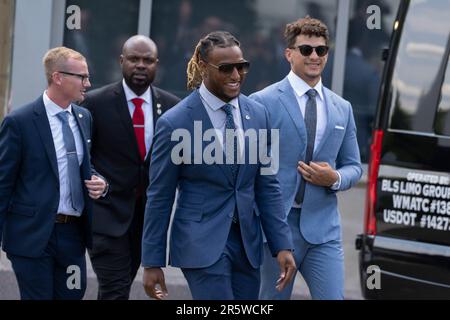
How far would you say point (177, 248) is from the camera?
5723 mm

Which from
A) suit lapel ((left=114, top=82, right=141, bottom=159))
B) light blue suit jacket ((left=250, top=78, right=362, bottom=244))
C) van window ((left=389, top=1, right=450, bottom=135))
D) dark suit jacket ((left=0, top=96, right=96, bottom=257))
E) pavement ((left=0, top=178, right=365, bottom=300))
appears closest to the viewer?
dark suit jacket ((left=0, top=96, right=96, bottom=257))

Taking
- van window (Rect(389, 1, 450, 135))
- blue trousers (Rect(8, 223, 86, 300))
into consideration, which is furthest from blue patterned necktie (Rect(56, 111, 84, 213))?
van window (Rect(389, 1, 450, 135))

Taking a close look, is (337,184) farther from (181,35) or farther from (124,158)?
(181,35)

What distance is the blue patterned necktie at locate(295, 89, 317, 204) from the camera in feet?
21.7

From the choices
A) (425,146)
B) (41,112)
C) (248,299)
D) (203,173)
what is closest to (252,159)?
(203,173)

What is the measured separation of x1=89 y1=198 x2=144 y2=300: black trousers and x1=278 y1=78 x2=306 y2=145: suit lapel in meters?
1.36

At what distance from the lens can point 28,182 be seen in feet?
20.5

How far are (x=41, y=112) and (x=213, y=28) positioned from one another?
6395 millimetres

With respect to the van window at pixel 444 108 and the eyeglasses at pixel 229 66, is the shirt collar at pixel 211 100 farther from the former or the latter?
the van window at pixel 444 108

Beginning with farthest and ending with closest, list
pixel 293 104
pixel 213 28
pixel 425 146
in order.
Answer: pixel 213 28, pixel 425 146, pixel 293 104

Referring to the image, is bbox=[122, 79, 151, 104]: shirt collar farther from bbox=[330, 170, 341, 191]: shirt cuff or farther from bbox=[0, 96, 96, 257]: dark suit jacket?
bbox=[330, 170, 341, 191]: shirt cuff

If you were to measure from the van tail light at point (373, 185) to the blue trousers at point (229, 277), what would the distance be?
6.01ft

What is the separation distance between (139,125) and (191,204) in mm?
2059
